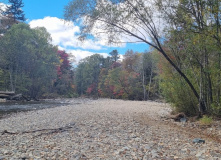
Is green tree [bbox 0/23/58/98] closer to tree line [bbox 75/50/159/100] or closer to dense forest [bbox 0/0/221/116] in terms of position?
dense forest [bbox 0/0/221/116]

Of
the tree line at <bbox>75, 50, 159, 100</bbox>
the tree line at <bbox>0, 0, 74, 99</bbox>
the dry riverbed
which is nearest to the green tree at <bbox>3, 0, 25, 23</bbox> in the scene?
the tree line at <bbox>0, 0, 74, 99</bbox>

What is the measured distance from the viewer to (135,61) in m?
39.5

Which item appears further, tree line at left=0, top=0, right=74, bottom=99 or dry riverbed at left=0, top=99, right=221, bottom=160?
tree line at left=0, top=0, right=74, bottom=99

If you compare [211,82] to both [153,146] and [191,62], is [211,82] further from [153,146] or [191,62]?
[153,146]

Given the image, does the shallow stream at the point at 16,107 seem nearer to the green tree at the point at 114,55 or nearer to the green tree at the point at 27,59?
the green tree at the point at 27,59

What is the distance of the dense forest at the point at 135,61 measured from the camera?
7.71m

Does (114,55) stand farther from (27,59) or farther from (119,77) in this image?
(27,59)

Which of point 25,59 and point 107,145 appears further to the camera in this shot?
point 25,59

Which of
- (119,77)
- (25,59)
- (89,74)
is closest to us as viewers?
(25,59)

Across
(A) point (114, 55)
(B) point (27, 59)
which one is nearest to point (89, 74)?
(A) point (114, 55)

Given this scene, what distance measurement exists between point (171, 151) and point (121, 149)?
4.17 ft

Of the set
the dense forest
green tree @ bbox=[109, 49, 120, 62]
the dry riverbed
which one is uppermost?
green tree @ bbox=[109, 49, 120, 62]

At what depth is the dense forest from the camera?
7.71 meters

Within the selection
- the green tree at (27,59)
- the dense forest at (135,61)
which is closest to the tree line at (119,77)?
the dense forest at (135,61)
